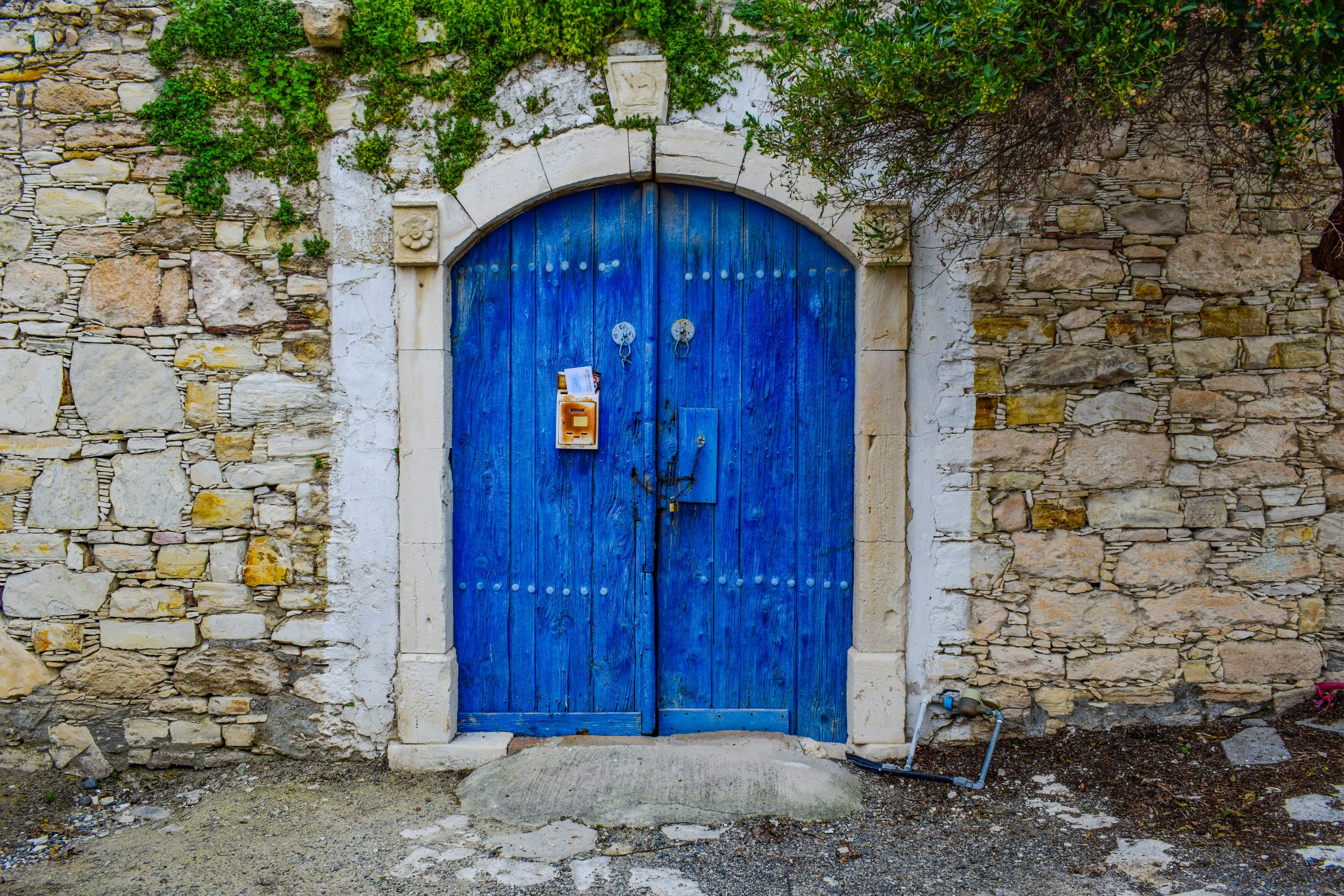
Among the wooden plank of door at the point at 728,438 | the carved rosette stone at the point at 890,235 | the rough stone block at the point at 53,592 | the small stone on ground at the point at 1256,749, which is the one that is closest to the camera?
the small stone on ground at the point at 1256,749

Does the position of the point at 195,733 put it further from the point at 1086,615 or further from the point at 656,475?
the point at 1086,615

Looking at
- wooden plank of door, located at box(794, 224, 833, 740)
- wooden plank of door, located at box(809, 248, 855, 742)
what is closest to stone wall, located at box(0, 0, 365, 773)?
wooden plank of door, located at box(794, 224, 833, 740)

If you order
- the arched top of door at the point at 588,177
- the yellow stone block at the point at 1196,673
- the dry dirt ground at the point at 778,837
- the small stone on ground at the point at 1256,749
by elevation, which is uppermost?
the arched top of door at the point at 588,177

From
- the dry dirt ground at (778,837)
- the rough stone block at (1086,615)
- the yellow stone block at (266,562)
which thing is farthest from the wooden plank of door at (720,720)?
the yellow stone block at (266,562)

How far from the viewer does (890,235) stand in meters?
3.17

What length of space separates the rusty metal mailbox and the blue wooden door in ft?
0.17

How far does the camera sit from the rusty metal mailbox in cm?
338

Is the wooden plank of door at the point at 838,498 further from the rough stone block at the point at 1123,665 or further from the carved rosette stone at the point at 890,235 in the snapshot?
the rough stone block at the point at 1123,665

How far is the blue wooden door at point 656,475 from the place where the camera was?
11.1 ft

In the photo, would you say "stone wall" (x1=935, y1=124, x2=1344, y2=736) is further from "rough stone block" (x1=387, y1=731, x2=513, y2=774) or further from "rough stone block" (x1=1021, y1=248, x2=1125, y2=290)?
"rough stone block" (x1=387, y1=731, x2=513, y2=774)

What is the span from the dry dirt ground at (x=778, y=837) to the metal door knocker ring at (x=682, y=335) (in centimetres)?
174

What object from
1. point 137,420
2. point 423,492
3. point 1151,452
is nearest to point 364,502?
point 423,492

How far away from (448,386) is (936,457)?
1902mm

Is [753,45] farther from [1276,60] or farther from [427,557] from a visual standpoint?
[427,557]
